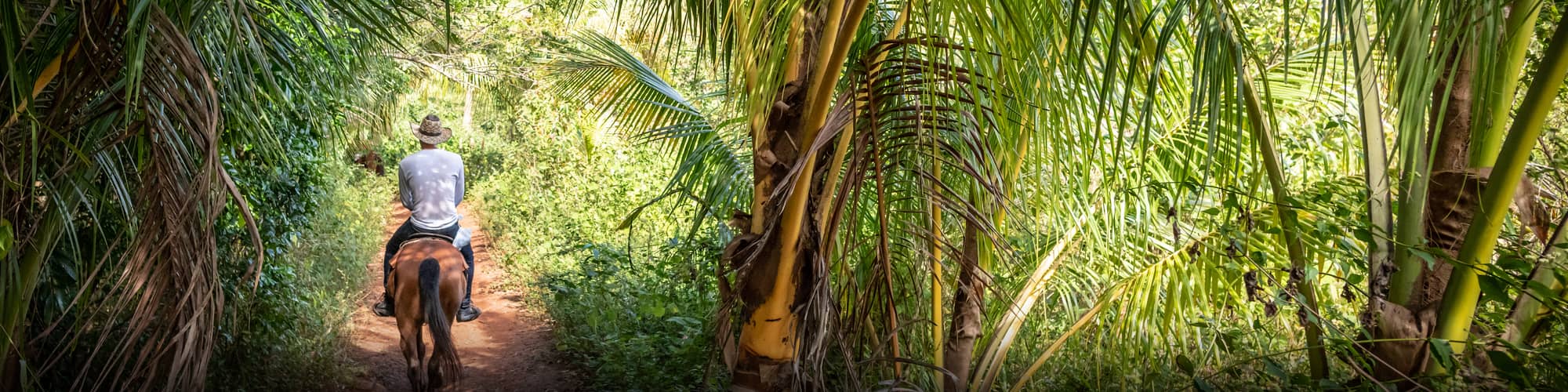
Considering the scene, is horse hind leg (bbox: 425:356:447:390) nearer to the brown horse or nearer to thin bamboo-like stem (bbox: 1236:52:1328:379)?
the brown horse

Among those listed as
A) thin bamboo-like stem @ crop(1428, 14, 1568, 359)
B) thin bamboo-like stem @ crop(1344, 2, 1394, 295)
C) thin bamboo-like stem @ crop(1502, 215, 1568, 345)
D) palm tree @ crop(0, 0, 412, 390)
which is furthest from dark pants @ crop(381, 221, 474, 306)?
thin bamboo-like stem @ crop(1502, 215, 1568, 345)

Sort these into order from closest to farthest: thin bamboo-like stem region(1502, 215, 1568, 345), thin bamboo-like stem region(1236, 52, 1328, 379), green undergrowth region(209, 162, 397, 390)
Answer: thin bamboo-like stem region(1502, 215, 1568, 345) → thin bamboo-like stem region(1236, 52, 1328, 379) → green undergrowth region(209, 162, 397, 390)

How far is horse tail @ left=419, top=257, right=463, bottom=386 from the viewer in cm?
596

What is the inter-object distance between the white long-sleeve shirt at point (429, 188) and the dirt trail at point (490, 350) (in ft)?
3.63

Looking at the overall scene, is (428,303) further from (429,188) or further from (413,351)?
(429,188)

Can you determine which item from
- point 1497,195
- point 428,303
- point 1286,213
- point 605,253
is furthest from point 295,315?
point 1497,195

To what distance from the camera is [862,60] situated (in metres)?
2.91

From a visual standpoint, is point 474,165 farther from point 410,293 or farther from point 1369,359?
point 1369,359

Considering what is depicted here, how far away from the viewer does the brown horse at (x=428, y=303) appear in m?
5.99

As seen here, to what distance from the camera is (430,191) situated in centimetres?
627

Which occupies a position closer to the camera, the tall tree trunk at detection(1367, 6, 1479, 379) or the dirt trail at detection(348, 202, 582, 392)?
the tall tree trunk at detection(1367, 6, 1479, 379)

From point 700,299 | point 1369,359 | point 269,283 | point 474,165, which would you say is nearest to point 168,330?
point 269,283

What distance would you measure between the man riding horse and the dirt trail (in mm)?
913

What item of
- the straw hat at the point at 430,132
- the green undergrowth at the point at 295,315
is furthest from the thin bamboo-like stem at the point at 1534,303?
the straw hat at the point at 430,132
